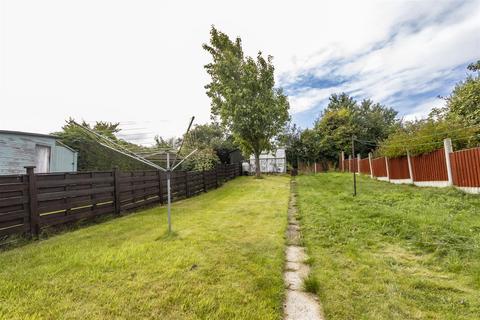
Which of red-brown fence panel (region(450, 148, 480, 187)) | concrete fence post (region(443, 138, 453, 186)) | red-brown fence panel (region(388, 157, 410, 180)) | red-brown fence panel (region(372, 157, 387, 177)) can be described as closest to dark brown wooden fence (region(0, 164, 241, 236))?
red-brown fence panel (region(450, 148, 480, 187))

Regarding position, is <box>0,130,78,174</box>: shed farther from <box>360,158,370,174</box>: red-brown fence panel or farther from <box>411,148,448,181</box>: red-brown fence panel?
<box>360,158,370,174</box>: red-brown fence panel

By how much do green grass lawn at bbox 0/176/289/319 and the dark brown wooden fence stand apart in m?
0.49

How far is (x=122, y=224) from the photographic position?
5.31m

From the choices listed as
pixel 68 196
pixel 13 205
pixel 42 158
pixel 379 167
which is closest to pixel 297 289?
pixel 13 205

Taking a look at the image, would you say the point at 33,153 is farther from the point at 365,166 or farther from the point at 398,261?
the point at 365,166

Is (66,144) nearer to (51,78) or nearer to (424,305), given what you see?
(51,78)

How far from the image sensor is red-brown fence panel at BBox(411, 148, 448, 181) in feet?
29.5

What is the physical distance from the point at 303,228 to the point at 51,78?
40.1ft

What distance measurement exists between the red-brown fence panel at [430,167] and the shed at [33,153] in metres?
15.3

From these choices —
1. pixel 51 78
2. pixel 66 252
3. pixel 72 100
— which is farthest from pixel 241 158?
pixel 66 252

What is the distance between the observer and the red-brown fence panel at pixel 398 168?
11.9 metres

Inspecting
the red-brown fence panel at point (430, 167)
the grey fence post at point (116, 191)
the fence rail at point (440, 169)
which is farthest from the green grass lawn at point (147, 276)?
the red-brown fence panel at point (430, 167)

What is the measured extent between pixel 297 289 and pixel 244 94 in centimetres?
1574

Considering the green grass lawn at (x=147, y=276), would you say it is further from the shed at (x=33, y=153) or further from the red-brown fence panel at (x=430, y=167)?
the red-brown fence panel at (x=430, y=167)
